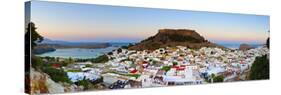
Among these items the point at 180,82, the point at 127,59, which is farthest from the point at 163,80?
the point at 127,59

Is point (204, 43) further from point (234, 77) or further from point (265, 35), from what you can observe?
point (265, 35)

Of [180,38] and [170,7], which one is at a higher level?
[170,7]

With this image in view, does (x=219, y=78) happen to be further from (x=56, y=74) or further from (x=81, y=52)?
(x=56, y=74)

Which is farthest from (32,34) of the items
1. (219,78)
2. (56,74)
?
(219,78)

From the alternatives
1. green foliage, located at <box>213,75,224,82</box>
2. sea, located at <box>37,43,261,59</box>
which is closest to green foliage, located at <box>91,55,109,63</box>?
sea, located at <box>37,43,261,59</box>

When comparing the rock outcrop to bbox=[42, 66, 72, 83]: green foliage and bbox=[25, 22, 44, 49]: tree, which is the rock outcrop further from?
bbox=[25, 22, 44, 49]: tree
